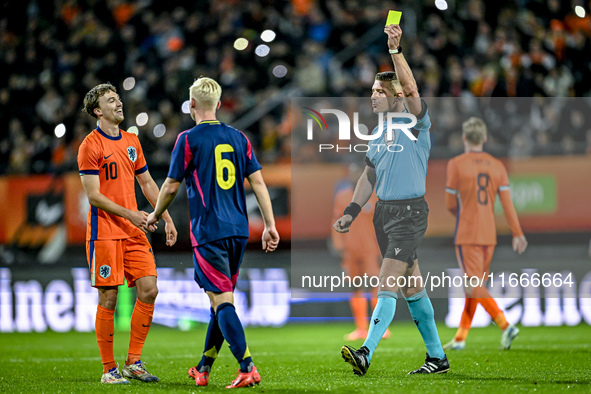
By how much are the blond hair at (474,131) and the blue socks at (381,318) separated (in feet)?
9.22

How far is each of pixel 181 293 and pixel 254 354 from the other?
3.55 metres

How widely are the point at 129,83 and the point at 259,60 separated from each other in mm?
2392

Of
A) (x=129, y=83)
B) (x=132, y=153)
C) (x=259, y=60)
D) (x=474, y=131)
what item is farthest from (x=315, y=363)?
(x=259, y=60)

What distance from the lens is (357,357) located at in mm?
5773

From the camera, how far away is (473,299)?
820 cm

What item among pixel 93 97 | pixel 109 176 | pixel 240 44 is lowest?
pixel 109 176

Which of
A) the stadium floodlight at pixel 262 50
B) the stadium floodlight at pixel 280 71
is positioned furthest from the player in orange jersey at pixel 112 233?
the stadium floodlight at pixel 262 50

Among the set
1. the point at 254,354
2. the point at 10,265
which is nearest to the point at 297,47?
the point at 10,265

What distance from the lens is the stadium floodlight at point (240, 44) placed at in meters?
14.5

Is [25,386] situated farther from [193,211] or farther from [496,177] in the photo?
[496,177]

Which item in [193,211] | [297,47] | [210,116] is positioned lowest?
[193,211]

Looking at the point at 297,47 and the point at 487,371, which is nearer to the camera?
the point at 487,371

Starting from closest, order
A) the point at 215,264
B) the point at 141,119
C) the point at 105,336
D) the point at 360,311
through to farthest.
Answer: the point at 215,264
the point at 105,336
the point at 360,311
the point at 141,119

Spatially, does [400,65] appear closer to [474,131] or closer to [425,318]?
[425,318]
